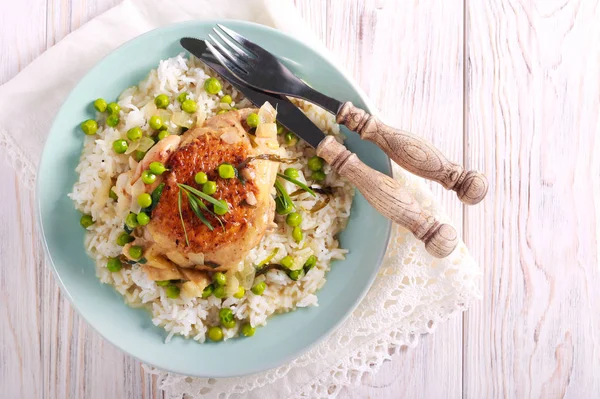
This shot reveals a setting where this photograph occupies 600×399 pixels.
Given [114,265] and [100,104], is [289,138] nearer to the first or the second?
[100,104]

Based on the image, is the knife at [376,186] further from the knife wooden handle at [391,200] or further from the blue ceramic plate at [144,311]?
the blue ceramic plate at [144,311]

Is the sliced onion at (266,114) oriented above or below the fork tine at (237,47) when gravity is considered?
below

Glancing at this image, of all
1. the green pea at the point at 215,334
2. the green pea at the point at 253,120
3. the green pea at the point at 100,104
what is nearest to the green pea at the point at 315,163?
the green pea at the point at 253,120

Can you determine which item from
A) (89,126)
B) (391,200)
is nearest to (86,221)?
(89,126)

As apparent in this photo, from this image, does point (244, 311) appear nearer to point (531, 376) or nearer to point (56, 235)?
point (56, 235)

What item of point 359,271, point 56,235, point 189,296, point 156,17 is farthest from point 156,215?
point 156,17

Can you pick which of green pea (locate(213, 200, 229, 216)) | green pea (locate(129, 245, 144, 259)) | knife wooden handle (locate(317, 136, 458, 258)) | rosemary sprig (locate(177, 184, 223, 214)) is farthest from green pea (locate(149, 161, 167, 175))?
knife wooden handle (locate(317, 136, 458, 258))
